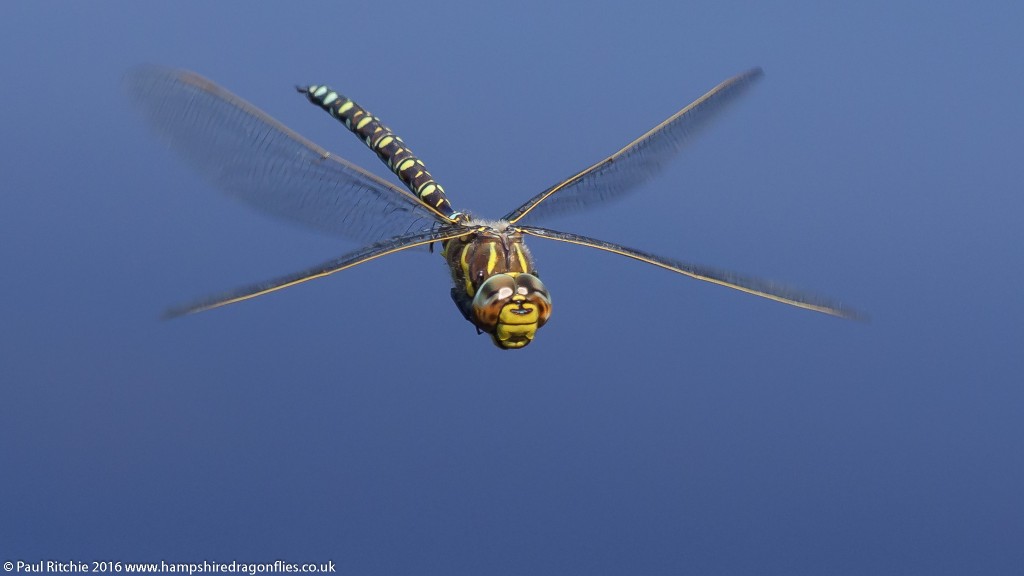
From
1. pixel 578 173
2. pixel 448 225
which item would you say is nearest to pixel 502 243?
pixel 448 225

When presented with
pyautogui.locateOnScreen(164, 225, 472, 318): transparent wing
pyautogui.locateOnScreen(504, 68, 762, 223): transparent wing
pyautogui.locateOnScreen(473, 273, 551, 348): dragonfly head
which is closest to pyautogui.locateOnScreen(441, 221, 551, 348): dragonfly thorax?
pyautogui.locateOnScreen(473, 273, 551, 348): dragonfly head

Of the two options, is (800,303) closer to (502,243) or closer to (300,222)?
(502,243)

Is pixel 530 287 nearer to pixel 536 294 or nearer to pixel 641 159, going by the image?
pixel 536 294

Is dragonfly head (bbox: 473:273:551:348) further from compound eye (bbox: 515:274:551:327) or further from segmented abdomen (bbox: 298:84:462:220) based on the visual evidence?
segmented abdomen (bbox: 298:84:462:220)

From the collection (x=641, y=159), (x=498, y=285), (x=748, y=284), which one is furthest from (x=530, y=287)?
(x=641, y=159)

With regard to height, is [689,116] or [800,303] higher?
[689,116]

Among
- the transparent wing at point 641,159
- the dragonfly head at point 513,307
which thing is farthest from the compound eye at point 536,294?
the transparent wing at point 641,159
